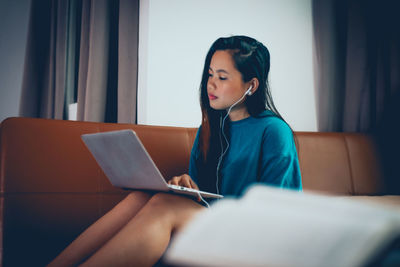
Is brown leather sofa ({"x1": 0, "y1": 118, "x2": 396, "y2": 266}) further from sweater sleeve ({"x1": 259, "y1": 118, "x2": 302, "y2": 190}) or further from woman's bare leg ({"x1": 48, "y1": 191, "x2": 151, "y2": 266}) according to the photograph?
sweater sleeve ({"x1": 259, "y1": 118, "x2": 302, "y2": 190})

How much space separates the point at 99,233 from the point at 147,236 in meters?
0.21

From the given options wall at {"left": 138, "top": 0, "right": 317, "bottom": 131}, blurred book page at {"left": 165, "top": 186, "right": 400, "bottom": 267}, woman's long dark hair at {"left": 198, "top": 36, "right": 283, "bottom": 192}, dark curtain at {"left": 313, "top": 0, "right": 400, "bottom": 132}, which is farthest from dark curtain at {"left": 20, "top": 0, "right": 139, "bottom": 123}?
blurred book page at {"left": 165, "top": 186, "right": 400, "bottom": 267}

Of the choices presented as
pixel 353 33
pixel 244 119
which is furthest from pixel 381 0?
pixel 244 119

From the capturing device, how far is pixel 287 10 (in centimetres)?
201

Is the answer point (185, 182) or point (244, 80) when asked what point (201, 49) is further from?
point (185, 182)

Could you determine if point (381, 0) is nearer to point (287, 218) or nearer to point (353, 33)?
point (353, 33)

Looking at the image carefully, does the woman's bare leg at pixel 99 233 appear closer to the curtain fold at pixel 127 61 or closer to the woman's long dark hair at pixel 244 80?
the woman's long dark hair at pixel 244 80

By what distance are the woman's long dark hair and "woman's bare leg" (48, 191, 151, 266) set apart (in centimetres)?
32

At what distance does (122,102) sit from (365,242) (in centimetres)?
144

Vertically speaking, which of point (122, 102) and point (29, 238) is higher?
point (122, 102)

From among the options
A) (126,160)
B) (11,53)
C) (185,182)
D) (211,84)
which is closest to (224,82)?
(211,84)

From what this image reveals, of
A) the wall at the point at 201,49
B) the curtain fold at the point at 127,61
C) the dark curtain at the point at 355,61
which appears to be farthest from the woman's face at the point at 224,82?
the dark curtain at the point at 355,61

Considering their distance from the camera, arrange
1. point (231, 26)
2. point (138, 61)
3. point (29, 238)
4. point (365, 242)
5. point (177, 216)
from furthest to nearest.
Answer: point (231, 26)
point (138, 61)
point (29, 238)
point (177, 216)
point (365, 242)

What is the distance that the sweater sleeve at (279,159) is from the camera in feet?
3.06
